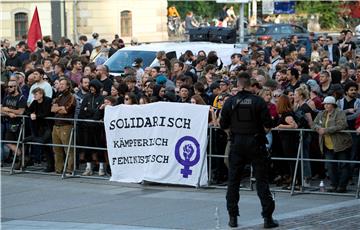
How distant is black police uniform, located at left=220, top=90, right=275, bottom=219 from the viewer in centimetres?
1305

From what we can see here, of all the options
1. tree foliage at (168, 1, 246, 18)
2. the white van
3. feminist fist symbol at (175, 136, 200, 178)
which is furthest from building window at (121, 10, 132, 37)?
feminist fist symbol at (175, 136, 200, 178)

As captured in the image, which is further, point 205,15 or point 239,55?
point 205,15

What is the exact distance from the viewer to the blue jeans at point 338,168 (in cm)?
1573

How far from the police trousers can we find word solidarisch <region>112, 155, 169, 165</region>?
12.5 feet

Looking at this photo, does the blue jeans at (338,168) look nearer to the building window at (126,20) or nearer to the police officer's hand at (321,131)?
the police officer's hand at (321,131)

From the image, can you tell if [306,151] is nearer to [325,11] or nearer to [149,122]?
[149,122]

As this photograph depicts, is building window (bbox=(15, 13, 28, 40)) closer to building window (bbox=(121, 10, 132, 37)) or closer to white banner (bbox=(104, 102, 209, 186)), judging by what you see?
building window (bbox=(121, 10, 132, 37))

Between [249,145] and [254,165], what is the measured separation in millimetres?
279

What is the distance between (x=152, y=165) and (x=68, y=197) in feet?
5.17

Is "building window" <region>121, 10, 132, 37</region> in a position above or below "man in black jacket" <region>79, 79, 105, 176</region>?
above

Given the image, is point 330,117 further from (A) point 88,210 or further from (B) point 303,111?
(A) point 88,210

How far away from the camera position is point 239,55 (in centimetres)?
2373

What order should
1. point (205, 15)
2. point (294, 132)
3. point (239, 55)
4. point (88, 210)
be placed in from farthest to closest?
1. point (205, 15)
2. point (239, 55)
3. point (294, 132)
4. point (88, 210)

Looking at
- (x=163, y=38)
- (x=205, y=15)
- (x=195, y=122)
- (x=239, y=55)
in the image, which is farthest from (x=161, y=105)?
(x=205, y=15)
